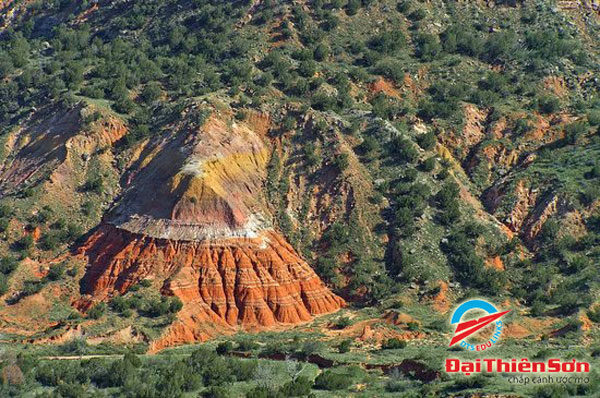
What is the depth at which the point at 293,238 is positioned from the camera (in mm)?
78875

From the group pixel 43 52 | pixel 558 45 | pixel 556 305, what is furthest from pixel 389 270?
pixel 43 52

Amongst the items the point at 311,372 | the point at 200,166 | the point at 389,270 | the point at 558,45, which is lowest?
the point at 311,372

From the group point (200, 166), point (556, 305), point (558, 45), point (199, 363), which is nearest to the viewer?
point (199, 363)

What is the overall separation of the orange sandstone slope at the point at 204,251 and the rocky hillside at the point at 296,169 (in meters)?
0.19

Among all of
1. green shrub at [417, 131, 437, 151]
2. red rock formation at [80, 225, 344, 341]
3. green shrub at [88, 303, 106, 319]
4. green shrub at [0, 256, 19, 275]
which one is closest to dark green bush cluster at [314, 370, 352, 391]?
red rock formation at [80, 225, 344, 341]

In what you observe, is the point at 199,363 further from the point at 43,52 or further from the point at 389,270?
the point at 43,52

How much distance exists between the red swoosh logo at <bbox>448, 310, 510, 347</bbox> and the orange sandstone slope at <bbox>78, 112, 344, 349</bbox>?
492 inches

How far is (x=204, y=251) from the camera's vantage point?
238 feet

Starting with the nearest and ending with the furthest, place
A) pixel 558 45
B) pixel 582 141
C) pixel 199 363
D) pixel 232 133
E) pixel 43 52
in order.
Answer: pixel 199 363 < pixel 232 133 < pixel 582 141 < pixel 558 45 < pixel 43 52

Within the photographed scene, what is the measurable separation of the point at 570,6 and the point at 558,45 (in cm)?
1378

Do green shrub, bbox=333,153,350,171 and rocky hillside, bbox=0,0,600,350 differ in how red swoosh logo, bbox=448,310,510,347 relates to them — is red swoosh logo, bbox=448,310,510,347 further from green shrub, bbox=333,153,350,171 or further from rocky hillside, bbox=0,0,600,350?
green shrub, bbox=333,153,350,171

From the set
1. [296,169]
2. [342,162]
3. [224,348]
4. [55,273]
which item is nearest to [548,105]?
[342,162]

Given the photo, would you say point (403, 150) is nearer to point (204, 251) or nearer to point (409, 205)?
point (409, 205)

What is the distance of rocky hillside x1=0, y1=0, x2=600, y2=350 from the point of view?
72.0m
